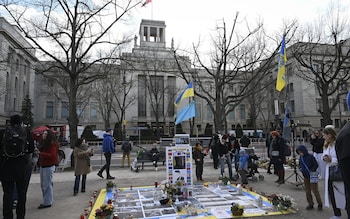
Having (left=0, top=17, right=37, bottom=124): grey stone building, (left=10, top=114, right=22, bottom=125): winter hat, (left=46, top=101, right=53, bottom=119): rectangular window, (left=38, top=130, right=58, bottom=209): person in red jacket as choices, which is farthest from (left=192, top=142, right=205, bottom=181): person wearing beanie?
(left=46, top=101, right=53, bottom=119): rectangular window

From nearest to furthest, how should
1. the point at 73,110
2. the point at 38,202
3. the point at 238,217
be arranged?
the point at 238,217
the point at 38,202
the point at 73,110

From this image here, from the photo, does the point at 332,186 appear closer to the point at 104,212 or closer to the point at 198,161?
the point at 104,212

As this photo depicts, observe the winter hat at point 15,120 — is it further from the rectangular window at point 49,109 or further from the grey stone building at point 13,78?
the rectangular window at point 49,109

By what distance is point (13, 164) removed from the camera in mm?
4969

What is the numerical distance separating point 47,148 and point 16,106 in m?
47.9

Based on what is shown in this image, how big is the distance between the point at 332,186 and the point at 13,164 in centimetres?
672

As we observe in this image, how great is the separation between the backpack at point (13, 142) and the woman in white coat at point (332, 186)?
6.49 m

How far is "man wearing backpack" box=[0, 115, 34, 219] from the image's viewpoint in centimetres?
492

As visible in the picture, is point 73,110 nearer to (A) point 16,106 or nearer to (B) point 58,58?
(B) point 58,58

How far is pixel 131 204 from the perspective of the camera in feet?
21.9

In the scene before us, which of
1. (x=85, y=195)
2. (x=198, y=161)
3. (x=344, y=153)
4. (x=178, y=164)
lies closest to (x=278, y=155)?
(x=198, y=161)

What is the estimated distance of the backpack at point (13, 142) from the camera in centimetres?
490

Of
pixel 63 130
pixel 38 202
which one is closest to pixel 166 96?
pixel 63 130

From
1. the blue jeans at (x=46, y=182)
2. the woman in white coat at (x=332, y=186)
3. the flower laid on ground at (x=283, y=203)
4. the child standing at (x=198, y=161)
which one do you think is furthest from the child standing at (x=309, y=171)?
the blue jeans at (x=46, y=182)
